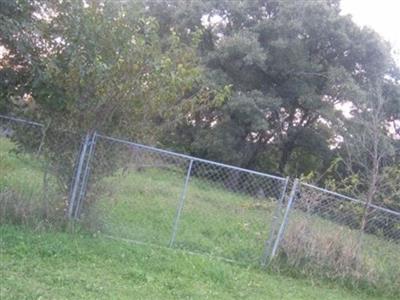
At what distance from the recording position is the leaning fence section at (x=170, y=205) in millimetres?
7184

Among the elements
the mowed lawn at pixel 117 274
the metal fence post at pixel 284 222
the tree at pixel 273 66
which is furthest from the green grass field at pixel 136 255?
the tree at pixel 273 66

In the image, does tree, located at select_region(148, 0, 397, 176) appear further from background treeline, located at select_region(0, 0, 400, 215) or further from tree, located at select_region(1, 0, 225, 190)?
tree, located at select_region(1, 0, 225, 190)

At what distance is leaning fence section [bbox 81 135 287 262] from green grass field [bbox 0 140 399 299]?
3 cm

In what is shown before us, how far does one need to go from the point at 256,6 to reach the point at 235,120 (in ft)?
17.1

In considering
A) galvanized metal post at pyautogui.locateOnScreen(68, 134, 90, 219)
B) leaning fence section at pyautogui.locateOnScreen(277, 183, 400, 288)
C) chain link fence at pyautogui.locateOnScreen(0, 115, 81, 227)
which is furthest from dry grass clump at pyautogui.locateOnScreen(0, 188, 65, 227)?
leaning fence section at pyautogui.locateOnScreen(277, 183, 400, 288)

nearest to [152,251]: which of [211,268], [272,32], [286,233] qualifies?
[211,268]

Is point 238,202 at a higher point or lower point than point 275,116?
lower

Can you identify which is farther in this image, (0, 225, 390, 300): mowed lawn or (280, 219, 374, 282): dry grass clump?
(280, 219, 374, 282): dry grass clump

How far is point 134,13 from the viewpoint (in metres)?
7.04

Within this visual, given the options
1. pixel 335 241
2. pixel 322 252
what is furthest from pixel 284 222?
pixel 335 241

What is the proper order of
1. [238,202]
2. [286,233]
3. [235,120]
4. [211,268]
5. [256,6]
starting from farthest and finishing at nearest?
[256,6] → [235,120] → [238,202] → [286,233] → [211,268]

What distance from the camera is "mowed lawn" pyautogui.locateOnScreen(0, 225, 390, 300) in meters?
5.15

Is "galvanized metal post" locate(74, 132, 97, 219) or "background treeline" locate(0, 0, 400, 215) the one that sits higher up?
Result: "background treeline" locate(0, 0, 400, 215)

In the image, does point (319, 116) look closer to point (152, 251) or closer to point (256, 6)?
point (256, 6)
